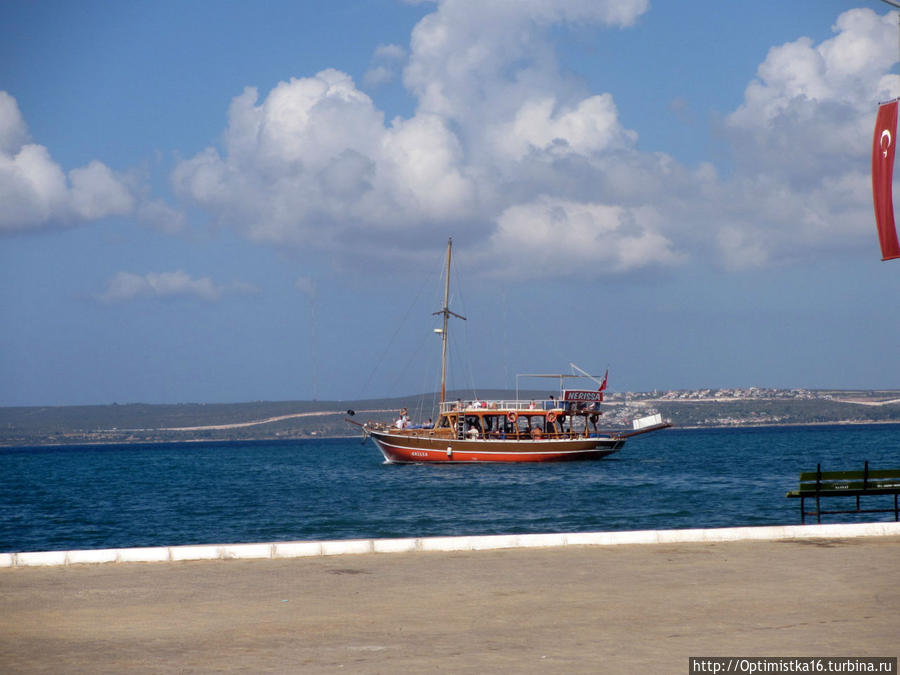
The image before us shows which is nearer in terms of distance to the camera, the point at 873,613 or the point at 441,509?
the point at 873,613

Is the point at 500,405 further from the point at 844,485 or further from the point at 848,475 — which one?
the point at 844,485

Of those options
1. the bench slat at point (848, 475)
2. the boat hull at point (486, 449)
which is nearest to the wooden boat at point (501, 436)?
the boat hull at point (486, 449)

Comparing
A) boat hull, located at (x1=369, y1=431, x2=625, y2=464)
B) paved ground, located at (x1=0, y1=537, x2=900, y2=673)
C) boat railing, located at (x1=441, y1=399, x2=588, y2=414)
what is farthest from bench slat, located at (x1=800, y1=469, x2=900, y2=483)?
boat railing, located at (x1=441, y1=399, x2=588, y2=414)

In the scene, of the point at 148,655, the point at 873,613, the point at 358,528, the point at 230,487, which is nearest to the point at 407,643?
the point at 148,655

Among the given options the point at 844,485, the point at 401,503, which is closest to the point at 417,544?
the point at 844,485

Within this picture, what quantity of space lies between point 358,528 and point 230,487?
30.7 metres

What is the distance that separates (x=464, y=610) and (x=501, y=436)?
62.0 metres

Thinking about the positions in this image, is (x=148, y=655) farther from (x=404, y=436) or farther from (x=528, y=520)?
(x=404, y=436)

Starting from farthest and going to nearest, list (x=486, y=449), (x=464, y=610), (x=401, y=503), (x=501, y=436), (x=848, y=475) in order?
(x=501, y=436), (x=486, y=449), (x=401, y=503), (x=848, y=475), (x=464, y=610)

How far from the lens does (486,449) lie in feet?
229

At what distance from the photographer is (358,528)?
33.7 m

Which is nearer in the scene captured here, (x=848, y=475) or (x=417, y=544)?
(x=417, y=544)

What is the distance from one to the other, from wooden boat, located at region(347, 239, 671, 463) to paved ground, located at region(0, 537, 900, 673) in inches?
2214

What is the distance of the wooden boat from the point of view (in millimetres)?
70062
